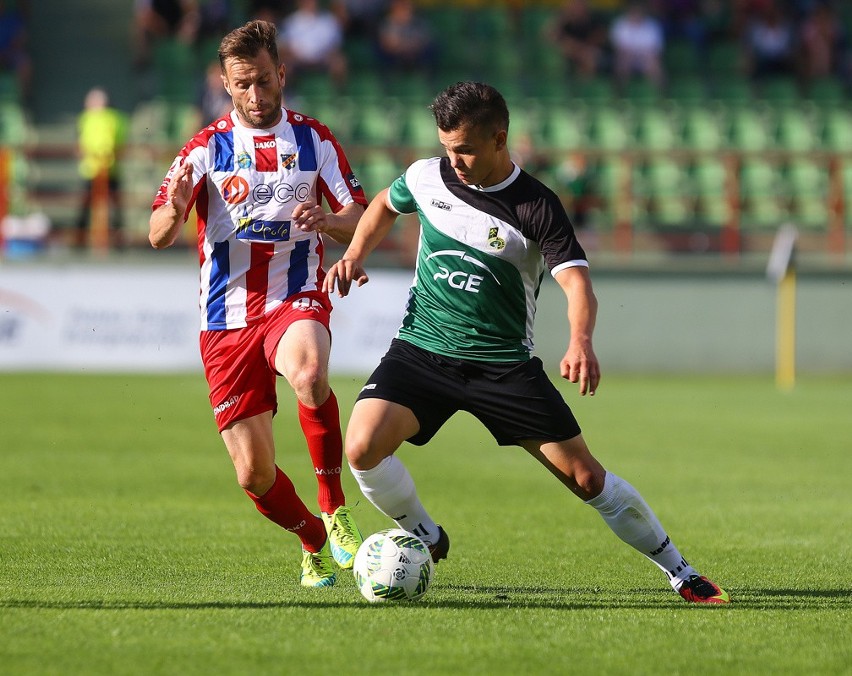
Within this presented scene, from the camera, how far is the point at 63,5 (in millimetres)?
24109

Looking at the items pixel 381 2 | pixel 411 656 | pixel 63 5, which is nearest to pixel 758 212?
pixel 381 2

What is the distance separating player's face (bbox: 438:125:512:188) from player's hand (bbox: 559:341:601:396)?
0.88 meters

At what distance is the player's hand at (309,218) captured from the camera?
598 cm

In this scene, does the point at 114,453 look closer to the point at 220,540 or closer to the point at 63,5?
the point at 220,540

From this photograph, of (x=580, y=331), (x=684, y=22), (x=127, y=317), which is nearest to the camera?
(x=580, y=331)

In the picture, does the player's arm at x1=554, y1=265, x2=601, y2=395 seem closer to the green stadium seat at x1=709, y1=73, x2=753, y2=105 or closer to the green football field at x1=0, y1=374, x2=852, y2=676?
the green football field at x1=0, y1=374, x2=852, y2=676

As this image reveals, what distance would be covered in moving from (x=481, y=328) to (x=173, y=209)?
139 cm

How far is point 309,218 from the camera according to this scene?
19.7 ft

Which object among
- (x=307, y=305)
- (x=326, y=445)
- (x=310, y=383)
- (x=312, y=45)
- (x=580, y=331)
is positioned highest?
(x=312, y=45)

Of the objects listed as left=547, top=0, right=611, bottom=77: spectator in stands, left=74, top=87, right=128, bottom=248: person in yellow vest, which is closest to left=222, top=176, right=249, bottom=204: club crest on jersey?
left=74, top=87, right=128, bottom=248: person in yellow vest

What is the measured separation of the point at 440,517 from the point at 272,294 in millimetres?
2396

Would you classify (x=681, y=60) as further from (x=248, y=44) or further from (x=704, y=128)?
(x=248, y=44)

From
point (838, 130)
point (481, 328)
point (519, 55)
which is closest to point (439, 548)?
point (481, 328)

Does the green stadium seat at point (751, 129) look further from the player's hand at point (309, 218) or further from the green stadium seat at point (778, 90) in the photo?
the player's hand at point (309, 218)
